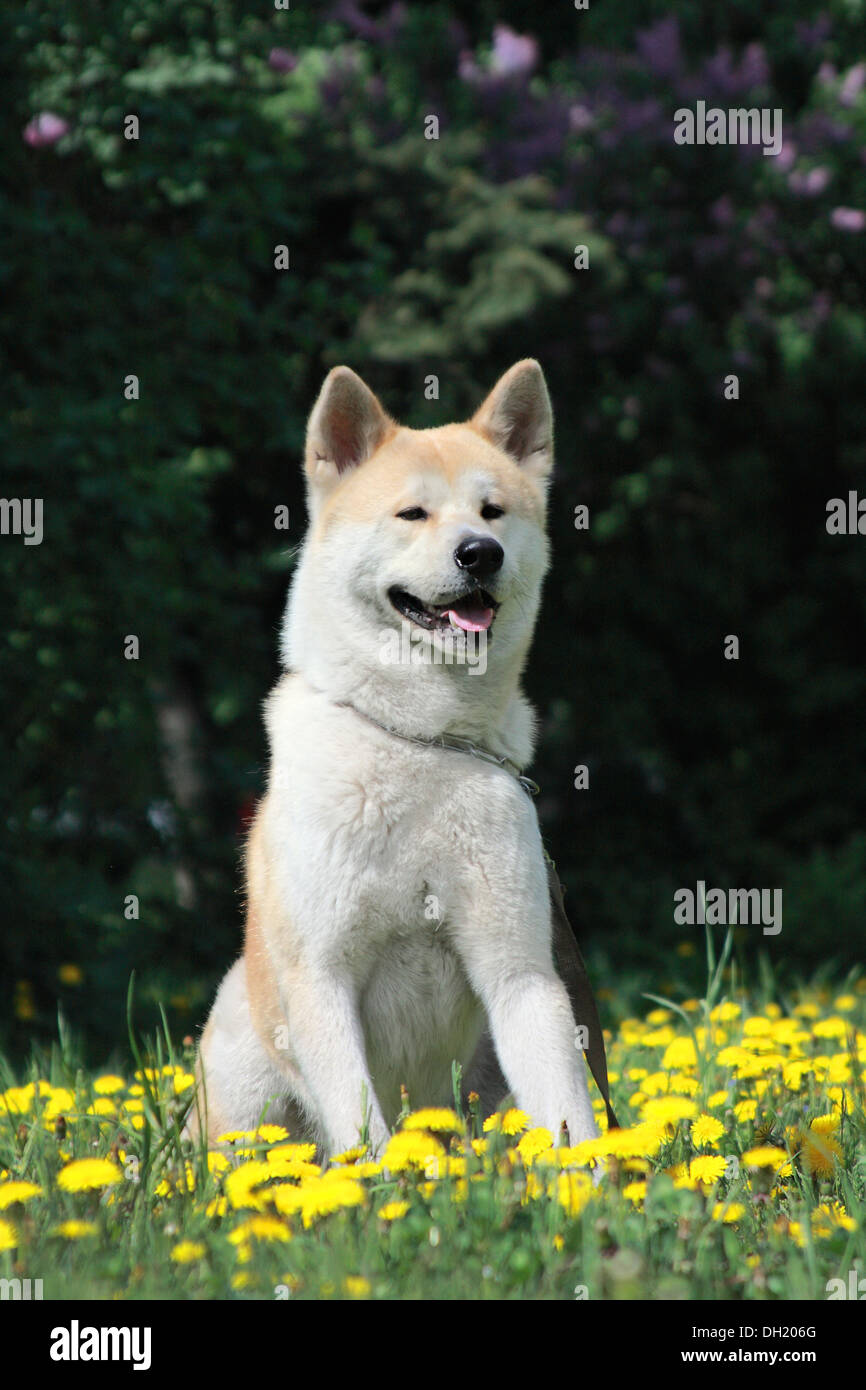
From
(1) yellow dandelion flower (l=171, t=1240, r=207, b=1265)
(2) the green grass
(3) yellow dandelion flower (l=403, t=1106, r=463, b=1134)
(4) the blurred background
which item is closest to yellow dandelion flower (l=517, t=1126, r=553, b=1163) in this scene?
(2) the green grass

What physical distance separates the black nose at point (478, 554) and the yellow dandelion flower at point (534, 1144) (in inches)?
46.0

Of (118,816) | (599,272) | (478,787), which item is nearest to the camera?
(478,787)

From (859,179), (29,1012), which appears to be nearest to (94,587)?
(29,1012)

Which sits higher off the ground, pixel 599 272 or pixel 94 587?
pixel 599 272

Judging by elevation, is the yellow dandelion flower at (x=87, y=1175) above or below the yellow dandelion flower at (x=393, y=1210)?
above

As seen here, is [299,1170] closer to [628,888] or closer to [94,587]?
[94,587]

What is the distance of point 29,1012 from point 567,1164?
3.46 metres

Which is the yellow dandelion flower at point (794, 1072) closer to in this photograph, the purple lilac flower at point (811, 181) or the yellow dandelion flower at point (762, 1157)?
the yellow dandelion flower at point (762, 1157)

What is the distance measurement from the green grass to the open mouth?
1.08m

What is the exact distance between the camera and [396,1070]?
10.4 ft

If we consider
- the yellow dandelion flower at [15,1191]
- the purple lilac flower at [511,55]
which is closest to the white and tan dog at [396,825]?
the yellow dandelion flower at [15,1191]

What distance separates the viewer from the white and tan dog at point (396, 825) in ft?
9.75

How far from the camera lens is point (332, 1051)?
9.63ft

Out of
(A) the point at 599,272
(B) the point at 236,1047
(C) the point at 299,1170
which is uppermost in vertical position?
(A) the point at 599,272
